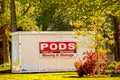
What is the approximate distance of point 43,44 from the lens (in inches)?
1270

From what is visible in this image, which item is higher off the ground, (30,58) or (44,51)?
(44,51)

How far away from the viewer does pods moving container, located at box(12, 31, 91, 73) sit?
105 feet

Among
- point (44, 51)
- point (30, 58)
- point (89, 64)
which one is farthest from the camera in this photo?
point (44, 51)

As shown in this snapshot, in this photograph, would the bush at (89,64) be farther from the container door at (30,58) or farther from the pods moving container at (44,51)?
the container door at (30,58)

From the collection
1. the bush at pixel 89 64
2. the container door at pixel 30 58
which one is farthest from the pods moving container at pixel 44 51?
the bush at pixel 89 64

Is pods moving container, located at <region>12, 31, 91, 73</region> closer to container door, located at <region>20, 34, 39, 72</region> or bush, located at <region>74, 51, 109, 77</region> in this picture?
container door, located at <region>20, 34, 39, 72</region>

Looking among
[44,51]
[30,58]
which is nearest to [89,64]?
[44,51]

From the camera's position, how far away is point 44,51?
1276 inches

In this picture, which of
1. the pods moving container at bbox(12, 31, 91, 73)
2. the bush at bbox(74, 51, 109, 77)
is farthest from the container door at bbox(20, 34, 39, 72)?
the bush at bbox(74, 51, 109, 77)

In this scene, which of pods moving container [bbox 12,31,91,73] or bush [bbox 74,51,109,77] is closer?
bush [bbox 74,51,109,77]

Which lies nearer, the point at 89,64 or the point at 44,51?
the point at 89,64

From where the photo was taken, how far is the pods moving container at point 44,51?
32.1 meters

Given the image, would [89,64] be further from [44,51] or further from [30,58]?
[30,58]

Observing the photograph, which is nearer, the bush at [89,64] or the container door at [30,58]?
the bush at [89,64]
